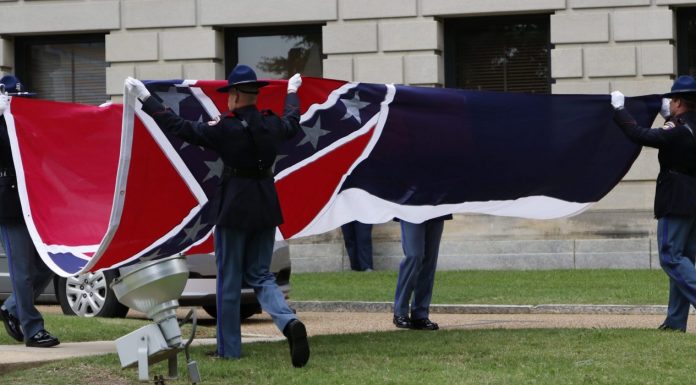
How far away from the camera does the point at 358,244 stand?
869 inches

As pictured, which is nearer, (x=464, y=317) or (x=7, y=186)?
(x=7, y=186)

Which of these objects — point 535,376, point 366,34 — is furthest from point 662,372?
point 366,34

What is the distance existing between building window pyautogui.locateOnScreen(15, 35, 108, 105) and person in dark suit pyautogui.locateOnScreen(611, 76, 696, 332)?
1460 centimetres

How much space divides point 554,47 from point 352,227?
4.08 m

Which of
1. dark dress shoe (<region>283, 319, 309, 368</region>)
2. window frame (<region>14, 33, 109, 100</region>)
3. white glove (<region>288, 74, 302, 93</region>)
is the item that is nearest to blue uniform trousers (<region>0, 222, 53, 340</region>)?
white glove (<region>288, 74, 302, 93</region>)

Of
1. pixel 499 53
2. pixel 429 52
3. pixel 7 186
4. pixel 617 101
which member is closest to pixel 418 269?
pixel 617 101

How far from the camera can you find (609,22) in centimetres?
2194

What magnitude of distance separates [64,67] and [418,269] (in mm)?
14083

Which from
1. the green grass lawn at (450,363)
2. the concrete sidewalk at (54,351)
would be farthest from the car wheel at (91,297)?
the green grass lawn at (450,363)

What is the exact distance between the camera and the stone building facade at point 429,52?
856 inches

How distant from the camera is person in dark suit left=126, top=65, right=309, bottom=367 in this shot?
33.0 feet

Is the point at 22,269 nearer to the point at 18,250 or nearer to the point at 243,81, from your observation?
the point at 18,250

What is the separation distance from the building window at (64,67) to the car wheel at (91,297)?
9.78 meters

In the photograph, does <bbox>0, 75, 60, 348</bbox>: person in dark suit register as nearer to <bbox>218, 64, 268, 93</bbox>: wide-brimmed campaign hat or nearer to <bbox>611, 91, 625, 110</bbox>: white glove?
<bbox>218, 64, 268, 93</bbox>: wide-brimmed campaign hat
